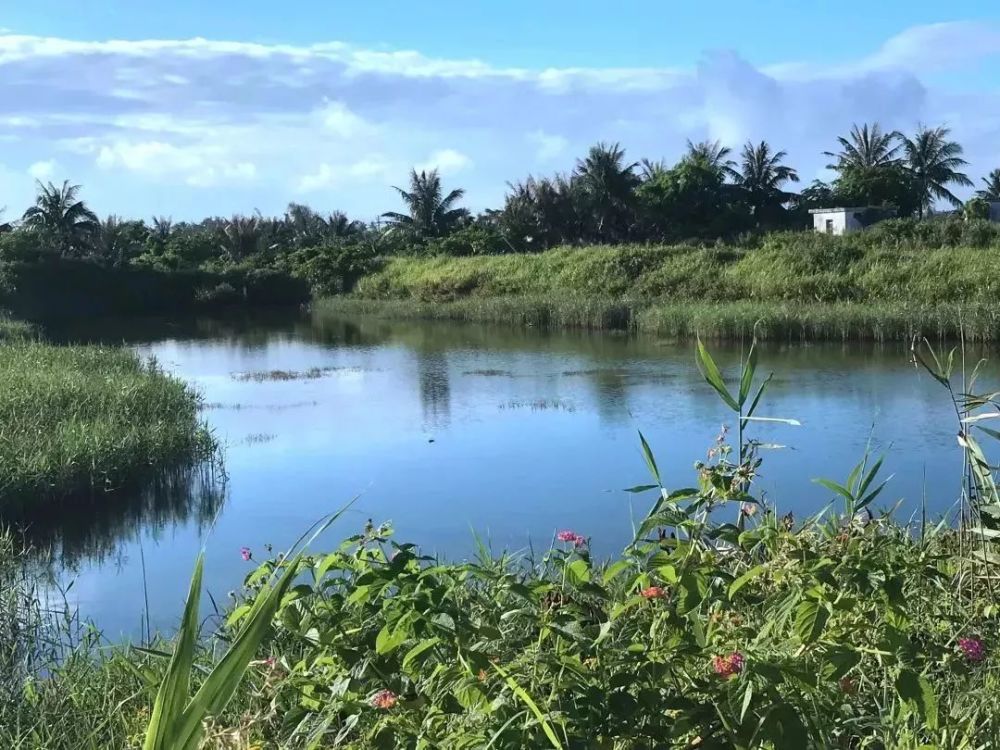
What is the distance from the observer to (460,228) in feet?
108

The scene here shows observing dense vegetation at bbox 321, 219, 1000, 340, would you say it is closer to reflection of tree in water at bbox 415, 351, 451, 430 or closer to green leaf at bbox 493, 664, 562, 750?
reflection of tree in water at bbox 415, 351, 451, 430

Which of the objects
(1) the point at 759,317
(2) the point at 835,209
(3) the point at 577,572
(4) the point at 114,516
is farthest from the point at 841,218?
(3) the point at 577,572

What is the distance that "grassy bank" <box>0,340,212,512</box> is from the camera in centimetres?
659

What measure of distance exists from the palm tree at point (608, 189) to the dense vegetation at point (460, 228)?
0.13ft

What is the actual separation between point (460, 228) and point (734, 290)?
48.1 ft

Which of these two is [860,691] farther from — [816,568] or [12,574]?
[12,574]

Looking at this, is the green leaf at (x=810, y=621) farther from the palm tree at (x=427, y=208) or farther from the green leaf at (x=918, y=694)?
the palm tree at (x=427, y=208)

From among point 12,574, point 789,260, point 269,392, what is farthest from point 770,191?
point 12,574

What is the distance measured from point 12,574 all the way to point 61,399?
3.93 m

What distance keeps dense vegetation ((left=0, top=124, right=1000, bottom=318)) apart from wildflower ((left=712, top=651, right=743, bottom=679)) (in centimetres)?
2424

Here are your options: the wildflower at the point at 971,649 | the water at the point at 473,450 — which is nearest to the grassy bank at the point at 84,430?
the water at the point at 473,450

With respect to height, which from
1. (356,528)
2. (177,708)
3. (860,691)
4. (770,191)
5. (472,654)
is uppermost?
(770,191)

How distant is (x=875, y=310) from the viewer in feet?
51.4

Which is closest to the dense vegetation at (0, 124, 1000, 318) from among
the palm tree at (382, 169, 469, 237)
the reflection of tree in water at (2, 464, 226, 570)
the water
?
the palm tree at (382, 169, 469, 237)
